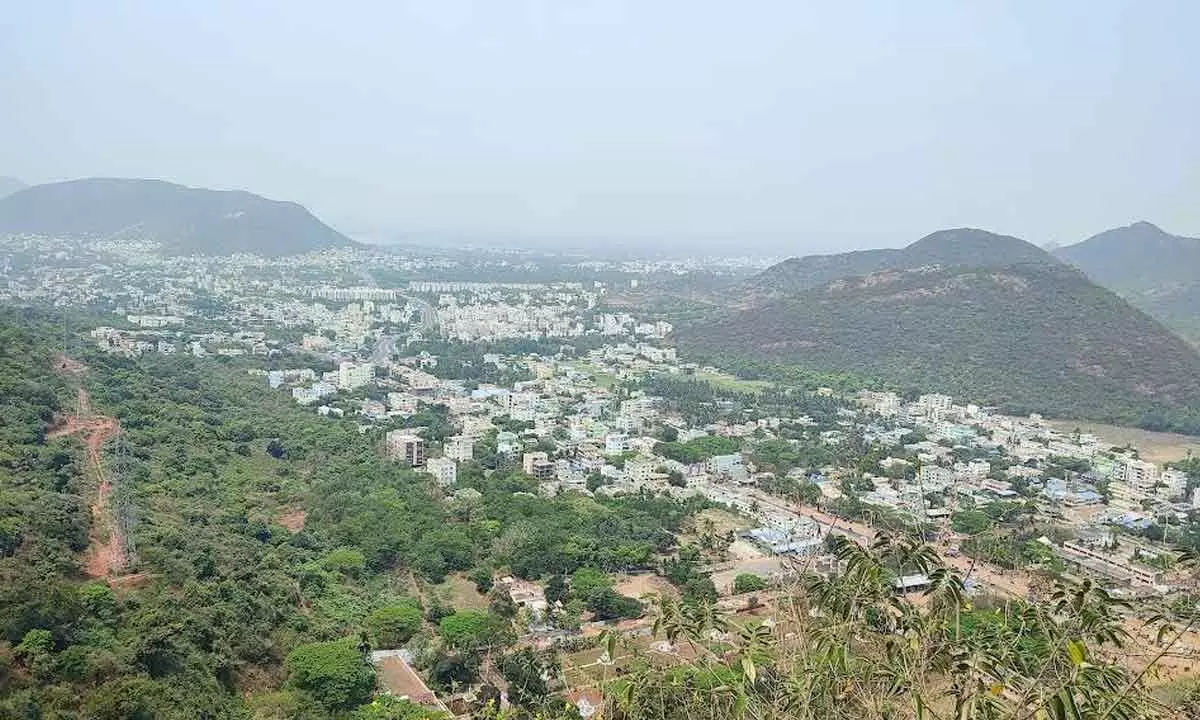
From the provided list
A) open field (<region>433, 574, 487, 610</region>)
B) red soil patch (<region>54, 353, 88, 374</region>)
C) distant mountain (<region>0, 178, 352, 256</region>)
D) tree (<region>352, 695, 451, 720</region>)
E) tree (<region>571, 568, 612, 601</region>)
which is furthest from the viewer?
distant mountain (<region>0, 178, 352, 256</region>)

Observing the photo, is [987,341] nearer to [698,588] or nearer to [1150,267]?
[698,588]

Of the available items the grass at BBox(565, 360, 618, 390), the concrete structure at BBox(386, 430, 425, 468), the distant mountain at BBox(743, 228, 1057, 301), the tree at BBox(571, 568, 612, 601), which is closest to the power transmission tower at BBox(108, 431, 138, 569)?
the tree at BBox(571, 568, 612, 601)

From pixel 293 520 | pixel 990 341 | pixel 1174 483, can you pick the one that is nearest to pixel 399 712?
pixel 293 520

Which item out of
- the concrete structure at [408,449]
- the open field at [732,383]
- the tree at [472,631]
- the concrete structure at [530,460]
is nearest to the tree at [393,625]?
the tree at [472,631]

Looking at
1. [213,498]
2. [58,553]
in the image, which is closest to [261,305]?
[213,498]

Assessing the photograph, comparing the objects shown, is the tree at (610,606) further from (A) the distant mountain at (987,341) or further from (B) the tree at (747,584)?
(A) the distant mountain at (987,341)

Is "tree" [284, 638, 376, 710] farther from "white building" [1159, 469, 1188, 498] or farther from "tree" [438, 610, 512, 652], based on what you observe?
"white building" [1159, 469, 1188, 498]

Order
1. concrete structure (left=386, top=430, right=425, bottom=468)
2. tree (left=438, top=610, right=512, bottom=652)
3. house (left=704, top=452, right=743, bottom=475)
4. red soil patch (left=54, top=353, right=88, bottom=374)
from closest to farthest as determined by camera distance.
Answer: tree (left=438, top=610, right=512, bottom=652)
red soil patch (left=54, top=353, right=88, bottom=374)
concrete structure (left=386, top=430, right=425, bottom=468)
house (left=704, top=452, right=743, bottom=475)
